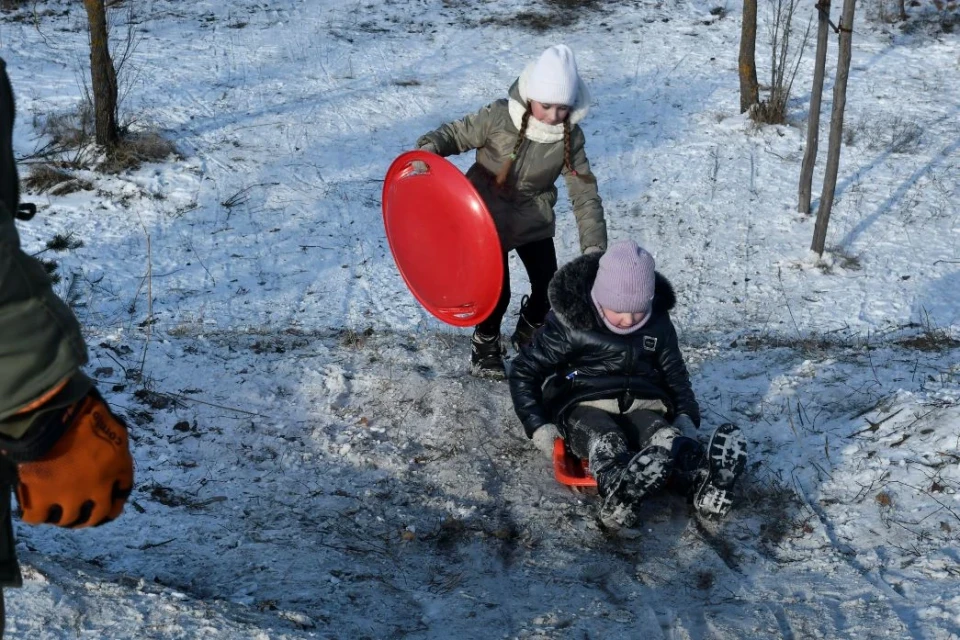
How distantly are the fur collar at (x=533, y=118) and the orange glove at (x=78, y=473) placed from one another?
9.84 feet

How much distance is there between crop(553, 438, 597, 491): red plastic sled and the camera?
4.19 meters

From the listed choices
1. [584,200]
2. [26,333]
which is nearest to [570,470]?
[584,200]

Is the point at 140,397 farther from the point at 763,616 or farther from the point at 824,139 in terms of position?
the point at 824,139

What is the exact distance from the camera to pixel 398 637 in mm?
3252

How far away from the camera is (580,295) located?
13.9ft

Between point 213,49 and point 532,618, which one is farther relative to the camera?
point 213,49

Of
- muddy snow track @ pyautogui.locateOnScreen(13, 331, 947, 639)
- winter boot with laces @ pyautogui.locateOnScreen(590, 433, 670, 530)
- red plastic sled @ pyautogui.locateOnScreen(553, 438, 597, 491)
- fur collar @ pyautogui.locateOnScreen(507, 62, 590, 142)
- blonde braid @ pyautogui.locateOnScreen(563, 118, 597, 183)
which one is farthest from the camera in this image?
blonde braid @ pyautogui.locateOnScreen(563, 118, 597, 183)

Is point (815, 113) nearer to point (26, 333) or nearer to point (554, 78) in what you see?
point (554, 78)

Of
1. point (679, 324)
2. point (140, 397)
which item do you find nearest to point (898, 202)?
point (679, 324)

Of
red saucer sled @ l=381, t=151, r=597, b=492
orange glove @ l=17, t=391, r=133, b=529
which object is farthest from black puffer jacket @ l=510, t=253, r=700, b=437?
orange glove @ l=17, t=391, r=133, b=529

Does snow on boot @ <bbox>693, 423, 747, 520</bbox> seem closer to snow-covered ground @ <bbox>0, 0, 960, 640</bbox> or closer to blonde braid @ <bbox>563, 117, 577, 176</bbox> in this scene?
snow-covered ground @ <bbox>0, 0, 960, 640</bbox>

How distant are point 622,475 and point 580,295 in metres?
0.86

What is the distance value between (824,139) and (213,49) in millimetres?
7392

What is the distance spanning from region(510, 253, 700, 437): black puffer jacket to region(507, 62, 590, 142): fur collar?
27.4 inches
